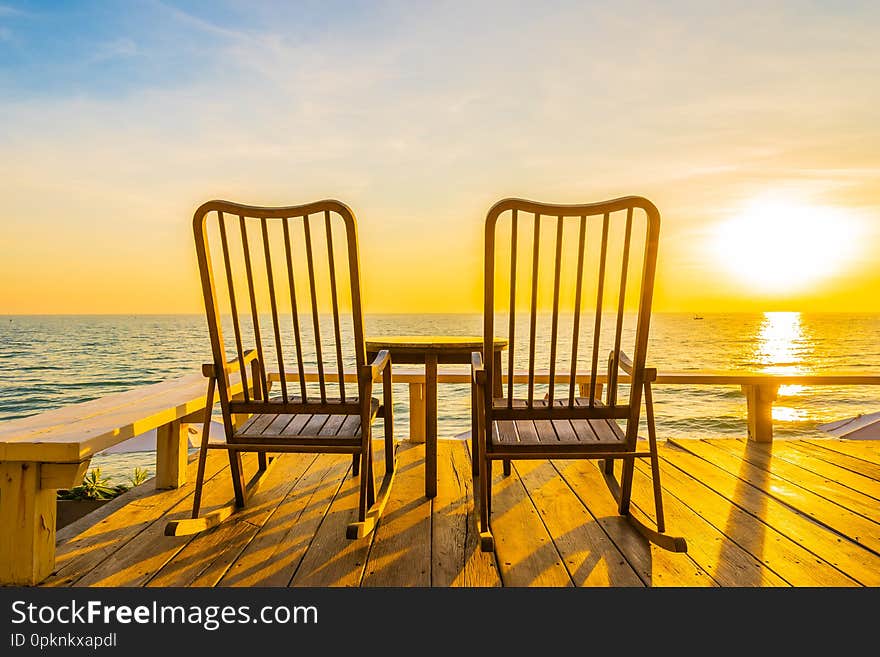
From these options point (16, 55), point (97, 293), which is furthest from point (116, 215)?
point (16, 55)

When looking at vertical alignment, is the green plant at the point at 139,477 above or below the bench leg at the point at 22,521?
below

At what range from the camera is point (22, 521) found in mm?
1666

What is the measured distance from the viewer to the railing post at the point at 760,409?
342 centimetres

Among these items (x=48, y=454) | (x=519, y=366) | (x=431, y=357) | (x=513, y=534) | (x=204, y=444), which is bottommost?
(x=519, y=366)

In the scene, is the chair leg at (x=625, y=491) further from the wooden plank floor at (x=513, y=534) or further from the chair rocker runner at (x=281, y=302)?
the chair rocker runner at (x=281, y=302)

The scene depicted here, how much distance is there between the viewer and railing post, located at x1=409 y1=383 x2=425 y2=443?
3416 millimetres

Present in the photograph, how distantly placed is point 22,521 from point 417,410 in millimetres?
2158

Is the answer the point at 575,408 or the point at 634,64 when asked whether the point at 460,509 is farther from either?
the point at 634,64

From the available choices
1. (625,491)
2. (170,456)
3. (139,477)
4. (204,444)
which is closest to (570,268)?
(625,491)

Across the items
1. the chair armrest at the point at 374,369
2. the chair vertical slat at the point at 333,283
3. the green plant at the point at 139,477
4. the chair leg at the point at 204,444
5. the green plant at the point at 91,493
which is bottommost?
the green plant at the point at 139,477

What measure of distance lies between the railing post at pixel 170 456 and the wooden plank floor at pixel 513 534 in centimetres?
8

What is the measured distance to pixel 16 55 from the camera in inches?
256

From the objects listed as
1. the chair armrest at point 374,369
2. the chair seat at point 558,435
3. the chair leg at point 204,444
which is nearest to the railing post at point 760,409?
the chair seat at point 558,435

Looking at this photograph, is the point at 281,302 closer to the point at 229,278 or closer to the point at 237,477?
the point at 229,278
